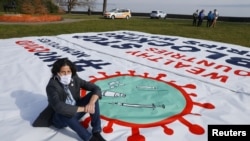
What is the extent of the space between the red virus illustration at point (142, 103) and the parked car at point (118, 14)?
2520 centimetres

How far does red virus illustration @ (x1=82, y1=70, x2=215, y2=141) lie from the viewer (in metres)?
3.55

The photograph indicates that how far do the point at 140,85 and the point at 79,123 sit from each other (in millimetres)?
2063

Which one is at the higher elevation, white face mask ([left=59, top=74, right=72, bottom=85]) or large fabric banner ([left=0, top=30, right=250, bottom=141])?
white face mask ([left=59, top=74, right=72, bottom=85])

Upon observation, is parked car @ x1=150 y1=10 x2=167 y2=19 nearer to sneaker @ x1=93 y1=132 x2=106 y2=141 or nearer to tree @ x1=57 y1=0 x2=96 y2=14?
tree @ x1=57 y1=0 x2=96 y2=14

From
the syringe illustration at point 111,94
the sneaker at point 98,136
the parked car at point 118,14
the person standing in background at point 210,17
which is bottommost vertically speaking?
the sneaker at point 98,136

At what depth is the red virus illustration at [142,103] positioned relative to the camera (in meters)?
3.55

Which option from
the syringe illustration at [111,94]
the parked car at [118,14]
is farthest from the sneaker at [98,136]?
the parked car at [118,14]

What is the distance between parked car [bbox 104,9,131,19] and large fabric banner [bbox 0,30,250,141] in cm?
2209

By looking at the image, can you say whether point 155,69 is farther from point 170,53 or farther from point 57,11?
point 57,11

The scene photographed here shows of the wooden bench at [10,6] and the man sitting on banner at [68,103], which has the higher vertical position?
the wooden bench at [10,6]

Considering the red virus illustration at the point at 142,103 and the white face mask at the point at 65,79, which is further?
the red virus illustration at the point at 142,103

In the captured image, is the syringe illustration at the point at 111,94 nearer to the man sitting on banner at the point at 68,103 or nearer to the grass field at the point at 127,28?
the man sitting on banner at the point at 68,103

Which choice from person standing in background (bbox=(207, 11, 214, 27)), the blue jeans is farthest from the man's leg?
person standing in background (bbox=(207, 11, 214, 27))

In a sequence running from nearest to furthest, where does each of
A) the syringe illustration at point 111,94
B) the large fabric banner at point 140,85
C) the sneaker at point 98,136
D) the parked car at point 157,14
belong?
the sneaker at point 98,136, the large fabric banner at point 140,85, the syringe illustration at point 111,94, the parked car at point 157,14
